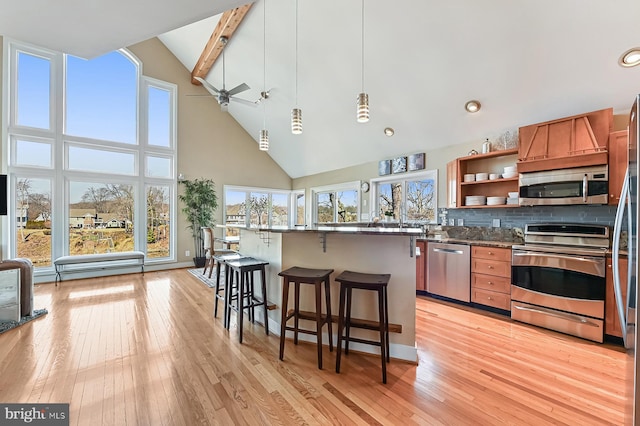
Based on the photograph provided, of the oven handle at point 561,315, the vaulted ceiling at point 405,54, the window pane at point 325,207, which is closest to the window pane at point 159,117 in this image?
the vaulted ceiling at point 405,54

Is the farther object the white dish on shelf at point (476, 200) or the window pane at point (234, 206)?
the window pane at point (234, 206)

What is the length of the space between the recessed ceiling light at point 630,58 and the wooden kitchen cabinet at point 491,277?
86.3 inches

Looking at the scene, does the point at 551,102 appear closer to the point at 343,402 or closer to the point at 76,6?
the point at 343,402

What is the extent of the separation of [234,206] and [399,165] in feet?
15.1

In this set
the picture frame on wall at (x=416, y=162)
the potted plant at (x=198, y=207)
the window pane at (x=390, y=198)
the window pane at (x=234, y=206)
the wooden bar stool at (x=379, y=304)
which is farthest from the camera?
the window pane at (x=234, y=206)

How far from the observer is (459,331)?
2891mm

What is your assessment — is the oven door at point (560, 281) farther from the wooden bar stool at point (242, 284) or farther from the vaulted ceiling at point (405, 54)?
the wooden bar stool at point (242, 284)

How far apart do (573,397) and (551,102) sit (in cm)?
321

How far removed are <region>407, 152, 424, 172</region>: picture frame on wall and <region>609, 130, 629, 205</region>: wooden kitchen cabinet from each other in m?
2.42

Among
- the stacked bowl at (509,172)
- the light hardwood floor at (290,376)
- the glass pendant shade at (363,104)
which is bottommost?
the light hardwood floor at (290,376)

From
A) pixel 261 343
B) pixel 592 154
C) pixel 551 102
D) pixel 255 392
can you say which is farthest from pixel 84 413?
pixel 551 102

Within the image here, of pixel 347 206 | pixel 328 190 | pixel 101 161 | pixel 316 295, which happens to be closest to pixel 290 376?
pixel 316 295

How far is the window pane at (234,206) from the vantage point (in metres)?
7.26

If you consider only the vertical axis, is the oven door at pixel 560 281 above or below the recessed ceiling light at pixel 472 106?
below
